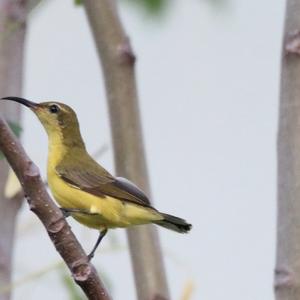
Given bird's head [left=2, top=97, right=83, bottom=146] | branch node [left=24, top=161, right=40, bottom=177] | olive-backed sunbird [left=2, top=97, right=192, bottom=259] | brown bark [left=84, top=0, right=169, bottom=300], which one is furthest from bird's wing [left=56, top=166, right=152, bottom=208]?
→ branch node [left=24, top=161, right=40, bottom=177]

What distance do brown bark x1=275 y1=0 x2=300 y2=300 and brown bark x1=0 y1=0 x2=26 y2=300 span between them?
30.9 inches

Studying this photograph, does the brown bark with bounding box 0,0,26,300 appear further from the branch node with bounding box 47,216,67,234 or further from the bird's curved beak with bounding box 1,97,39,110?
the branch node with bounding box 47,216,67,234

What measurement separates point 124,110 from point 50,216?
2.26ft

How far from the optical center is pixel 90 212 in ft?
8.45

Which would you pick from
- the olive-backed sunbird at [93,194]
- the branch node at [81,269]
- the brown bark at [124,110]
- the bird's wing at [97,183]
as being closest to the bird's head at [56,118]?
the olive-backed sunbird at [93,194]

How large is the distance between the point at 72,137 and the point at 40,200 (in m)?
1.42

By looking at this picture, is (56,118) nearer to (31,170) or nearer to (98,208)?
(98,208)

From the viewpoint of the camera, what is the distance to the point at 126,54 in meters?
2.29

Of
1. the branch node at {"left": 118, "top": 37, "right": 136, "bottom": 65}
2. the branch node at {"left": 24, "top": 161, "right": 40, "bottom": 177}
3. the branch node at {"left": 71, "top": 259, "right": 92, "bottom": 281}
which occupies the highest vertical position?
the branch node at {"left": 118, "top": 37, "right": 136, "bottom": 65}

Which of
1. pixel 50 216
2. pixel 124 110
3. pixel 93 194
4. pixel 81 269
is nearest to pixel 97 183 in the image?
pixel 93 194

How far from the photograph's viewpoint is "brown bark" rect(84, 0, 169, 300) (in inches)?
87.2

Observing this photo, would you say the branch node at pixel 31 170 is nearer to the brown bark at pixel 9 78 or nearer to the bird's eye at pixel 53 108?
the brown bark at pixel 9 78

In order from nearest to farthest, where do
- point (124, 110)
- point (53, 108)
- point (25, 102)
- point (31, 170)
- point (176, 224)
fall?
point (31, 170) → point (124, 110) → point (176, 224) → point (25, 102) → point (53, 108)

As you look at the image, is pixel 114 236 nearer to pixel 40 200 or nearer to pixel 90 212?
pixel 90 212
